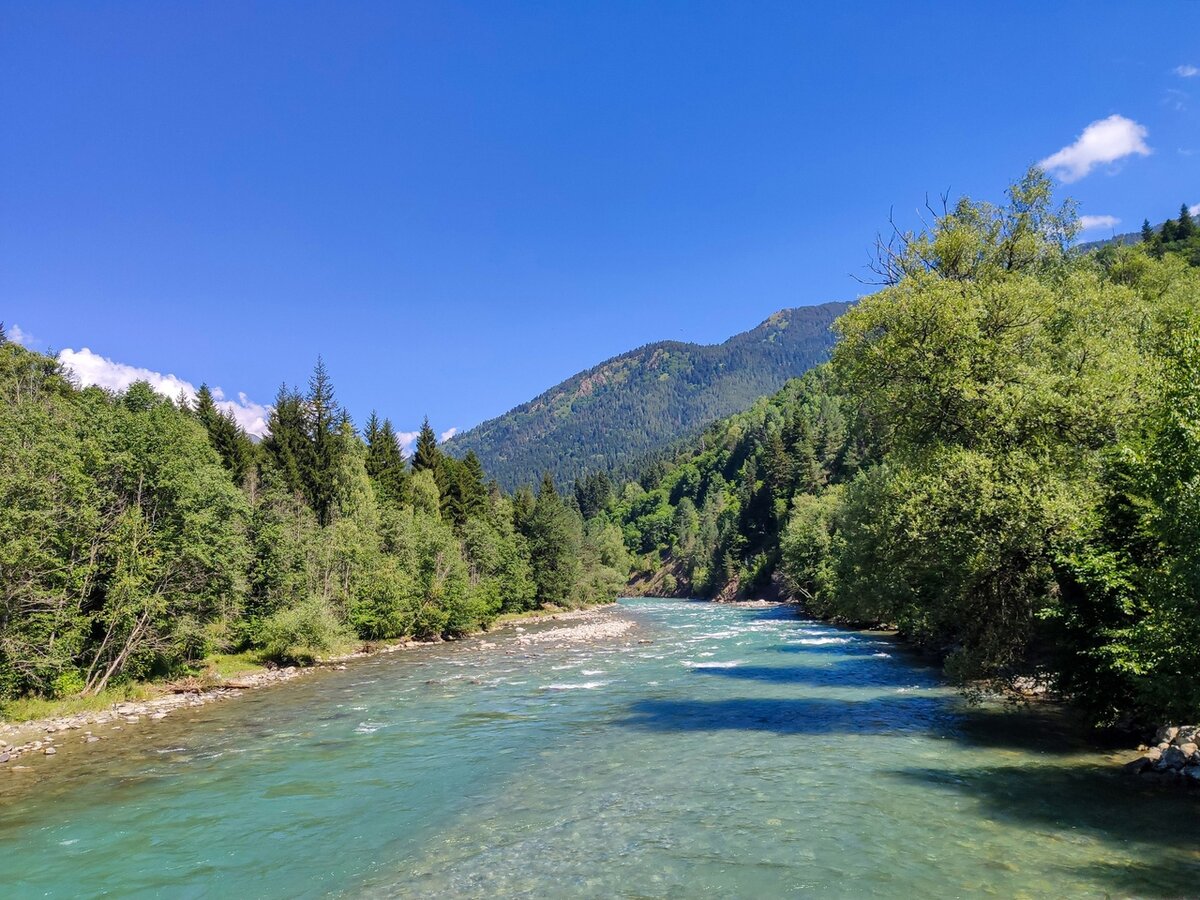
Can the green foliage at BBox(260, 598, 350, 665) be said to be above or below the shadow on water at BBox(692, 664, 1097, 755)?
above

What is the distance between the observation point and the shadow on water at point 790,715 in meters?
23.2

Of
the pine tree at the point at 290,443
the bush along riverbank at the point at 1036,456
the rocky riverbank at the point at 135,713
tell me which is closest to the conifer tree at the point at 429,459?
the pine tree at the point at 290,443

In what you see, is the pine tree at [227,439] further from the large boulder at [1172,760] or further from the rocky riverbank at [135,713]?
the large boulder at [1172,760]

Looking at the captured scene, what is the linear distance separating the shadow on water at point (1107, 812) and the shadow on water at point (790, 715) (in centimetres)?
570

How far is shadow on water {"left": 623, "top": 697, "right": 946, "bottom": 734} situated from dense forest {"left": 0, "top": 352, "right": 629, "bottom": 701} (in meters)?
23.2

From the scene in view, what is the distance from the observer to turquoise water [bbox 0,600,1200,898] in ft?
39.9

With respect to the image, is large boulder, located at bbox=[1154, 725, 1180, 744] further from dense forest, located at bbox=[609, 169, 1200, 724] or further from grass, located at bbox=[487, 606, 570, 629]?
grass, located at bbox=[487, 606, 570, 629]

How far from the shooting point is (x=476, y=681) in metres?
35.3

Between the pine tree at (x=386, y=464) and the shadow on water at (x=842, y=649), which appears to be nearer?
the shadow on water at (x=842, y=649)

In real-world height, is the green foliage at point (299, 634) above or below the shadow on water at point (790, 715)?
above

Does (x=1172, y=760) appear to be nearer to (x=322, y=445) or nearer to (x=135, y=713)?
(x=135, y=713)

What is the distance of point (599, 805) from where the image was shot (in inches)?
633

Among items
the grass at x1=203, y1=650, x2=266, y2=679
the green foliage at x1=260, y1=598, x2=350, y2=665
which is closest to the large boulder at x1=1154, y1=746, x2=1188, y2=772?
the grass at x1=203, y1=650, x2=266, y2=679

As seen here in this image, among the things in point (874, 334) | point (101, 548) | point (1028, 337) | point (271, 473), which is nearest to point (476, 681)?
point (101, 548)
